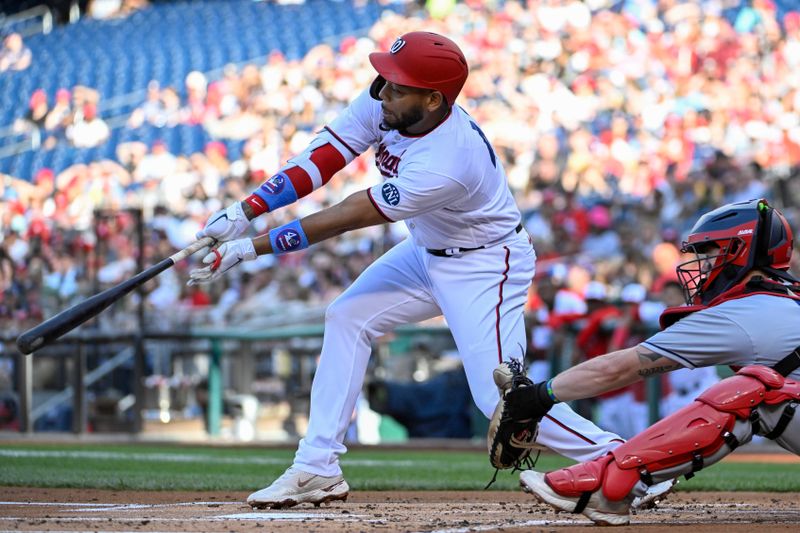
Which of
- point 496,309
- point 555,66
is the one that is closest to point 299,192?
point 496,309

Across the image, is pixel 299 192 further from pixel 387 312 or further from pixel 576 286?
pixel 576 286

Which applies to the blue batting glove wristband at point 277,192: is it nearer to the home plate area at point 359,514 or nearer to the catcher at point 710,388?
the home plate area at point 359,514

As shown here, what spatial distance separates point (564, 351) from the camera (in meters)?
10.8

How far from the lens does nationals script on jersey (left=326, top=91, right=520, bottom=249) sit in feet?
14.9

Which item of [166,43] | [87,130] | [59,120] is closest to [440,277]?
[87,130]

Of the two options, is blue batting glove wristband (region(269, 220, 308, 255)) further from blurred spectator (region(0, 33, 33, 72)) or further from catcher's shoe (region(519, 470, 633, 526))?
blurred spectator (region(0, 33, 33, 72))

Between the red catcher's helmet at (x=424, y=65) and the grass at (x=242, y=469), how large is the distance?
2.52 meters

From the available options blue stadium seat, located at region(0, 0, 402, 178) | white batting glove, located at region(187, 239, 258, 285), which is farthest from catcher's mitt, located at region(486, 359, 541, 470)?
blue stadium seat, located at region(0, 0, 402, 178)

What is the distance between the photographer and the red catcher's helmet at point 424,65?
15.3 ft

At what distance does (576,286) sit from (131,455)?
4300mm

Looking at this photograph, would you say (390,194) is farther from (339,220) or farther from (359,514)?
(359,514)

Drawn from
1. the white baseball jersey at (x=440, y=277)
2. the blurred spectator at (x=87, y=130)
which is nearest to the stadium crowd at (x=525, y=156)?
Answer: the blurred spectator at (x=87, y=130)

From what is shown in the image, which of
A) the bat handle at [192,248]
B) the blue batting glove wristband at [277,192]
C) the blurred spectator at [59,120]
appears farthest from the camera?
the blurred spectator at [59,120]

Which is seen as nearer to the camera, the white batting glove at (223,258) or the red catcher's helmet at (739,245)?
the red catcher's helmet at (739,245)
